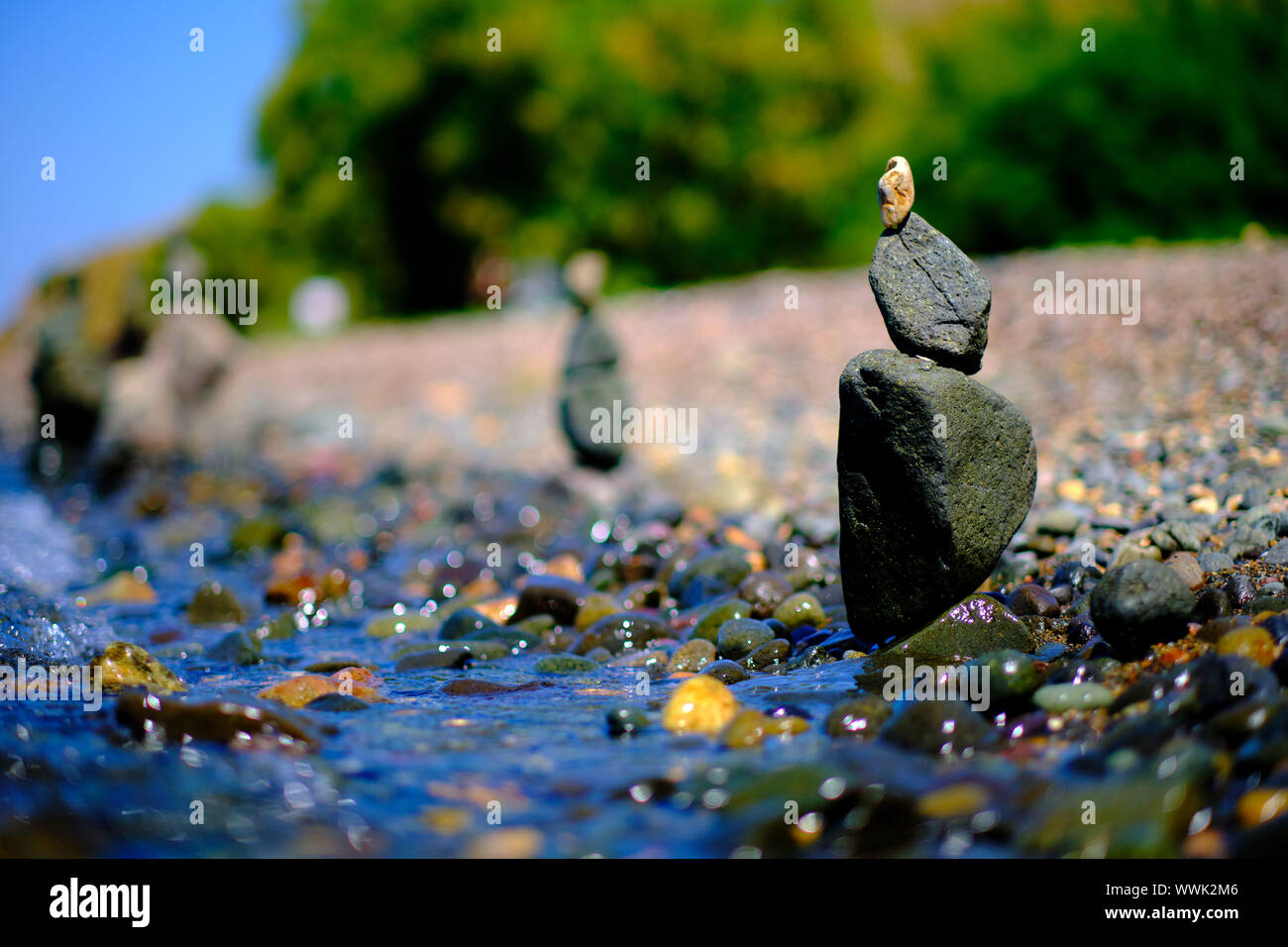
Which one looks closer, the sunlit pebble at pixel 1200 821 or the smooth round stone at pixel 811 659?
the sunlit pebble at pixel 1200 821

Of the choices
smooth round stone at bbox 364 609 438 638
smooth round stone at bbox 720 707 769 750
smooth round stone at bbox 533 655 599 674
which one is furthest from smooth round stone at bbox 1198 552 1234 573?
smooth round stone at bbox 364 609 438 638

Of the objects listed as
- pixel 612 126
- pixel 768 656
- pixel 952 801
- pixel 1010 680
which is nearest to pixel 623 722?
pixel 768 656

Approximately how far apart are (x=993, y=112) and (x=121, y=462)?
41.5ft

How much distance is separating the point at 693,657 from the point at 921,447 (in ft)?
4.48

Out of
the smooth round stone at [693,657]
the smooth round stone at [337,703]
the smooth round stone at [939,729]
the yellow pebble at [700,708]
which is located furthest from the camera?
the smooth round stone at [693,657]

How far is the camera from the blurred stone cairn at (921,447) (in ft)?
12.3

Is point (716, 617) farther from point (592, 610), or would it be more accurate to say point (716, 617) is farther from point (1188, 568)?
point (1188, 568)

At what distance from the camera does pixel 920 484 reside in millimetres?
3762

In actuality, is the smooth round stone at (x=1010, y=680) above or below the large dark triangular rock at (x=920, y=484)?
below

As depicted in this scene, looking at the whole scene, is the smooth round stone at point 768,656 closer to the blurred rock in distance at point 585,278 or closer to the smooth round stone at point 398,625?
the smooth round stone at point 398,625

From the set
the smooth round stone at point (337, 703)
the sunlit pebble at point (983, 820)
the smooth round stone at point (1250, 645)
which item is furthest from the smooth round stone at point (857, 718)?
the smooth round stone at point (337, 703)

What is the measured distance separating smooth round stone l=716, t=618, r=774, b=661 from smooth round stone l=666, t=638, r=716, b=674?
0.06 m

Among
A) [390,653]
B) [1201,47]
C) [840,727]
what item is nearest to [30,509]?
[390,653]

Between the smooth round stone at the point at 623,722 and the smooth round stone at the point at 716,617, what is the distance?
46.2 inches
